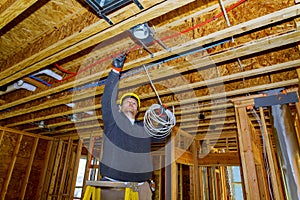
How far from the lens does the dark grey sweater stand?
1.68 meters

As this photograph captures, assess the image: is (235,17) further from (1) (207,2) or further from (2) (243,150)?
(2) (243,150)

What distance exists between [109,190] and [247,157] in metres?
1.67

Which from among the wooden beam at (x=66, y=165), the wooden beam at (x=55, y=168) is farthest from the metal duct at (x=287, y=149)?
the wooden beam at (x=55, y=168)

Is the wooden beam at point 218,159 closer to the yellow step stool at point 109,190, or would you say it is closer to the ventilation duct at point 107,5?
the yellow step stool at point 109,190

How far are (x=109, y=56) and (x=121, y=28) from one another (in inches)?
33.6

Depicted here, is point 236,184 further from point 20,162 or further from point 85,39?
point 85,39

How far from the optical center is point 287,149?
6.89 feet

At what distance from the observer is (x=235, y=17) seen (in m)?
1.74

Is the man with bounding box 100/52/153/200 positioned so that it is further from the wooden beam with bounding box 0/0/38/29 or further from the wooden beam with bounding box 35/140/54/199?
the wooden beam with bounding box 35/140/54/199

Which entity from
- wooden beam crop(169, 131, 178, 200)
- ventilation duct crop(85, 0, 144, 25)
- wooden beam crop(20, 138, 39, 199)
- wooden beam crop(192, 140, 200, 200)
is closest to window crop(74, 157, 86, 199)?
wooden beam crop(20, 138, 39, 199)

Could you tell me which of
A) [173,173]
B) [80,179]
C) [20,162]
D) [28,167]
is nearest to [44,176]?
[28,167]

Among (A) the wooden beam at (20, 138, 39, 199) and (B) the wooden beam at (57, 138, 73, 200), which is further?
(B) the wooden beam at (57, 138, 73, 200)

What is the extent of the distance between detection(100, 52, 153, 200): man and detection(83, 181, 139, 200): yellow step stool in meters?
0.16

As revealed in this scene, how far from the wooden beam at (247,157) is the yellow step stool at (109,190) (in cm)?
144
